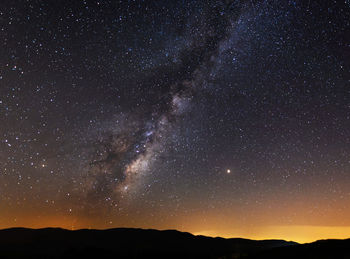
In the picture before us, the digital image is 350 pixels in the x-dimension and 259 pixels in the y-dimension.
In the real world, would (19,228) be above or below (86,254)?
above

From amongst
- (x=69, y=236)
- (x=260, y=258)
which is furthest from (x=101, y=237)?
(x=260, y=258)

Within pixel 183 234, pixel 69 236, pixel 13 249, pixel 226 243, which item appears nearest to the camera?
pixel 13 249

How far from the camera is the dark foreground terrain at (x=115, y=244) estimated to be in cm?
3628

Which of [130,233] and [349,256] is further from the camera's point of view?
[130,233]

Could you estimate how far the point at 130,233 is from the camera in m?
63.3

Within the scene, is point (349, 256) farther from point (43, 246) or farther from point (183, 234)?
point (183, 234)

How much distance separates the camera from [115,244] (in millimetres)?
53719

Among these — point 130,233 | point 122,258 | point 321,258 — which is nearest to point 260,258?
point 321,258

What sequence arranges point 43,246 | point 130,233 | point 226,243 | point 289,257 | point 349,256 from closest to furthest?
1. point 349,256
2. point 289,257
3. point 43,246
4. point 226,243
5. point 130,233

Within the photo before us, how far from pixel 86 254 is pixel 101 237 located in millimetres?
23948

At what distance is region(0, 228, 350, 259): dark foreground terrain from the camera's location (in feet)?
119

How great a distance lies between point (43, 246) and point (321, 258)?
42.8 m

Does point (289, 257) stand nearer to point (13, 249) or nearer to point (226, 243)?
point (13, 249)

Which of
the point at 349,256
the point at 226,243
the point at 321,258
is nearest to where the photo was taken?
the point at 349,256
